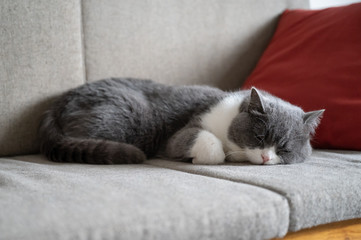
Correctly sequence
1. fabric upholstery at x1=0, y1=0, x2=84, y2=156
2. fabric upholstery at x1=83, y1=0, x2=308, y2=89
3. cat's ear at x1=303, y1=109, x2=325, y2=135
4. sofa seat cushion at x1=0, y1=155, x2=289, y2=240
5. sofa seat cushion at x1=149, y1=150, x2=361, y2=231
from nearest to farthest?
sofa seat cushion at x1=0, y1=155, x2=289, y2=240 < sofa seat cushion at x1=149, y1=150, x2=361, y2=231 < cat's ear at x1=303, y1=109, x2=325, y2=135 < fabric upholstery at x1=0, y1=0, x2=84, y2=156 < fabric upholstery at x1=83, y1=0, x2=308, y2=89

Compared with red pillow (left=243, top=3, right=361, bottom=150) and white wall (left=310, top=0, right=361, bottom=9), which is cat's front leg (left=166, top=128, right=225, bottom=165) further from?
white wall (left=310, top=0, right=361, bottom=9)

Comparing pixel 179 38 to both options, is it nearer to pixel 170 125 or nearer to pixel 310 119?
pixel 170 125

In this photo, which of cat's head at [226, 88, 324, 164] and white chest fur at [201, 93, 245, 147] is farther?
white chest fur at [201, 93, 245, 147]

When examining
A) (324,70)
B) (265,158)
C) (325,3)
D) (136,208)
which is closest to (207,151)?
(265,158)

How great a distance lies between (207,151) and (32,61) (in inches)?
35.8

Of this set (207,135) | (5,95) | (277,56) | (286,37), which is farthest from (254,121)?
(5,95)

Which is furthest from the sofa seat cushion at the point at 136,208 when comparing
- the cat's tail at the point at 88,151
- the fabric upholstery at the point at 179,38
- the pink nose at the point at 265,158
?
the fabric upholstery at the point at 179,38

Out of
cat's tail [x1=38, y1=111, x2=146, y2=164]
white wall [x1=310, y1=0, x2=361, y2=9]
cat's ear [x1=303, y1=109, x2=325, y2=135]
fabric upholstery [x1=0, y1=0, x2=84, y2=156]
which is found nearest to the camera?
cat's tail [x1=38, y1=111, x2=146, y2=164]

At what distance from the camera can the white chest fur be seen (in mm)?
1581

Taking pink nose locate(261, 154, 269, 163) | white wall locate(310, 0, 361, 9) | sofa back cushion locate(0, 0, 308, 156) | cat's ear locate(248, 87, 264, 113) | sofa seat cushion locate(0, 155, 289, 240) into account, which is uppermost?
white wall locate(310, 0, 361, 9)

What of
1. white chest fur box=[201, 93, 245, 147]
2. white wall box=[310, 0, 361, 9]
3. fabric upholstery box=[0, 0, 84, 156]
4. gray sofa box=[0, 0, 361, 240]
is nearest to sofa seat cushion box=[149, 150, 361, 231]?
gray sofa box=[0, 0, 361, 240]

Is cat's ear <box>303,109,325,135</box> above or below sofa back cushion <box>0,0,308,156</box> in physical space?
below

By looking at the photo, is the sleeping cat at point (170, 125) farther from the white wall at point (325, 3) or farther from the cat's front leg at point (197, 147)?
the white wall at point (325, 3)

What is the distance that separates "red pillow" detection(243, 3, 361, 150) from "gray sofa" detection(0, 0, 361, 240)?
5.4 inches
